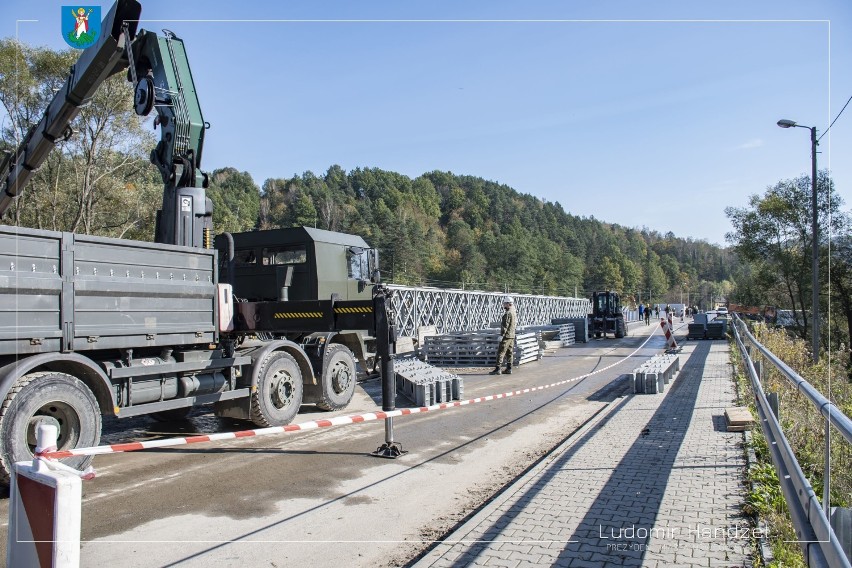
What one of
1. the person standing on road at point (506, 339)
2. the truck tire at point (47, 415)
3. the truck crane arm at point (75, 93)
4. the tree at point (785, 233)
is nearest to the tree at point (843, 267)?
the tree at point (785, 233)

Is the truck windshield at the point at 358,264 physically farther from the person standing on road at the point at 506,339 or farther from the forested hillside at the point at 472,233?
the forested hillside at the point at 472,233

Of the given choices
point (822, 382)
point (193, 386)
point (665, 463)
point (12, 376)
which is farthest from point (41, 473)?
point (822, 382)

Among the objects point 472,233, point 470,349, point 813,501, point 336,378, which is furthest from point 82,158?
point 472,233

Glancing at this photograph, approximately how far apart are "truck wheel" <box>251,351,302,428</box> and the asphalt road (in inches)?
12.9

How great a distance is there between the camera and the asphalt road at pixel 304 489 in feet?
14.6

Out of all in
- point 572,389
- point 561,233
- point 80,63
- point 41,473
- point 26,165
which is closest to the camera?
point 41,473

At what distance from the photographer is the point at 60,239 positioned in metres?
5.84

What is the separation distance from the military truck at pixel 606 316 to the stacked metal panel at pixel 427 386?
22.5 meters

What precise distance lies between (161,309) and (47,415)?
63.8 inches

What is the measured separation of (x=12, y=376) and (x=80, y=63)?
5.59 metres

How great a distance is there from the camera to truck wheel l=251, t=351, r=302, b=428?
27.0 ft

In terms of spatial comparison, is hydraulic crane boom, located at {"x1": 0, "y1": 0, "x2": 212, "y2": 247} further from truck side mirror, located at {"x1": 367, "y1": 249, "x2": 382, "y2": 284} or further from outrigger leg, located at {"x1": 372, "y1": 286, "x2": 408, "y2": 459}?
truck side mirror, located at {"x1": 367, "y1": 249, "x2": 382, "y2": 284}

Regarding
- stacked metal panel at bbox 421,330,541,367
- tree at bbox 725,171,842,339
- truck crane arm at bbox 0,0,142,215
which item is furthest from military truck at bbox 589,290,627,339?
truck crane arm at bbox 0,0,142,215

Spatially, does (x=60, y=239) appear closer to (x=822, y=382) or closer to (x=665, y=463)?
(x=665, y=463)
